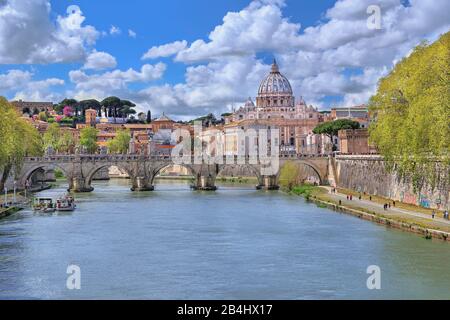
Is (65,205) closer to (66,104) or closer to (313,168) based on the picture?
(313,168)

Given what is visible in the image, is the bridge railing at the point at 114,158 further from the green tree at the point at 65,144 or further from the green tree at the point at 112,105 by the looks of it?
the green tree at the point at 112,105

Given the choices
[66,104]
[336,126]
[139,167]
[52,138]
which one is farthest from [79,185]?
[66,104]

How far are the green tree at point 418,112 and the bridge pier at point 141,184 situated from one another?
2434 centimetres

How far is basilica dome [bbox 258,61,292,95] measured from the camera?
148 m

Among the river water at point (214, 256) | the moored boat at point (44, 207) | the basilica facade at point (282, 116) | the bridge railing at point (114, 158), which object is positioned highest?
the basilica facade at point (282, 116)

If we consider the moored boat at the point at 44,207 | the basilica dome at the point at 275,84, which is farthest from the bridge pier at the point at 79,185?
the basilica dome at the point at 275,84

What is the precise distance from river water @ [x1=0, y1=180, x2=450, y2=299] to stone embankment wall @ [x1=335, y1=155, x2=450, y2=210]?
4126 mm

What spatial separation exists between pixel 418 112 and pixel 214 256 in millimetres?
12095

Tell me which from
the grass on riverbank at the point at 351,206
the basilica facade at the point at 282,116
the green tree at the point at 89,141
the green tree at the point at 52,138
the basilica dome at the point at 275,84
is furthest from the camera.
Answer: the basilica dome at the point at 275,84

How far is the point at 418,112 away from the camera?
33062mm

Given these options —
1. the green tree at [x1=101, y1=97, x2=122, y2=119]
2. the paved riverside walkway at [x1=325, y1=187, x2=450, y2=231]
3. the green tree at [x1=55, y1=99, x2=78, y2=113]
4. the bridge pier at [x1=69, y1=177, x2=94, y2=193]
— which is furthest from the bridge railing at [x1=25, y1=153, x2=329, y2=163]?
the green tree at [x1=55, y1=99, x2=78, y2=113]

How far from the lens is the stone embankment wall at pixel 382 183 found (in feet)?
120
